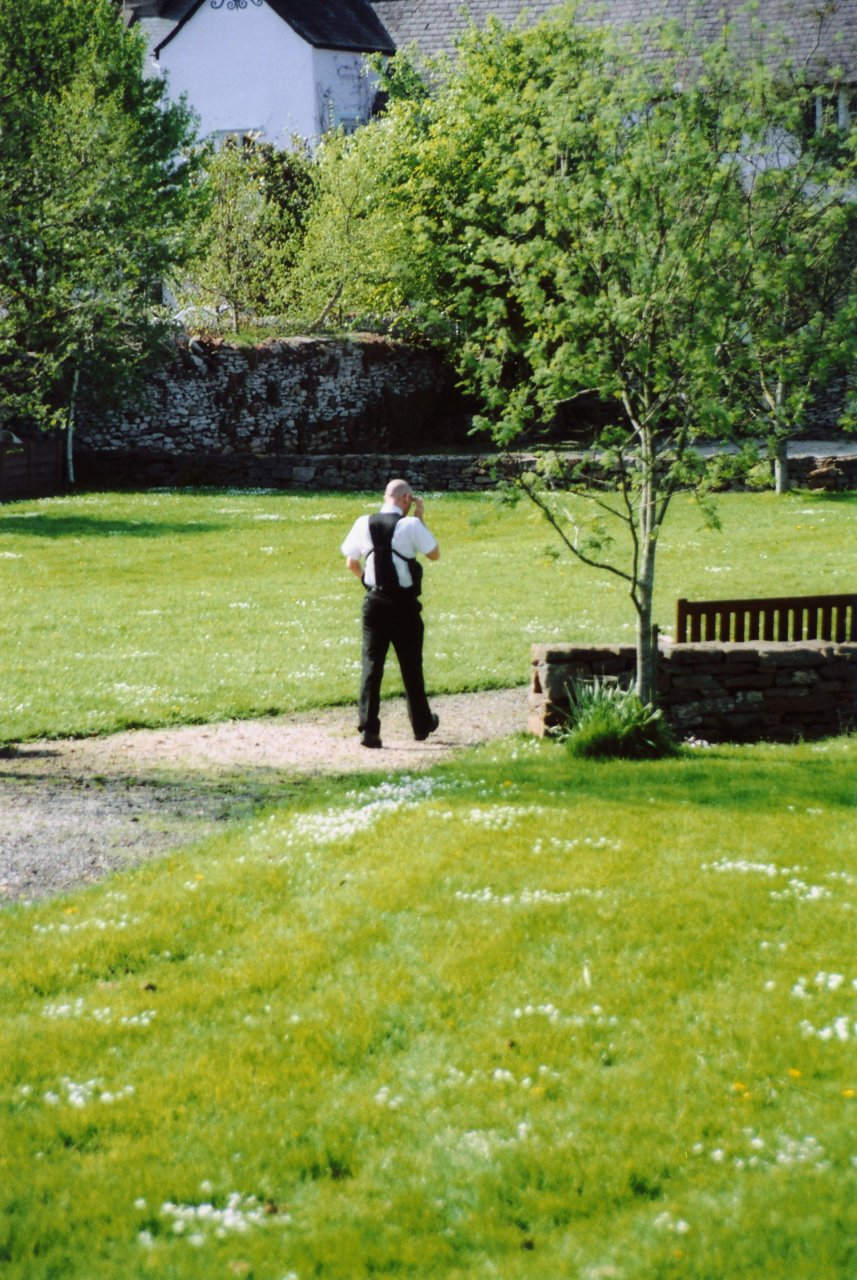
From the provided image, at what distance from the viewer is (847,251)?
32438 mm

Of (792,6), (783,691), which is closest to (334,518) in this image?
(783,691)

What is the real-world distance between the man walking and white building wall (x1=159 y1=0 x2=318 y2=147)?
44484mm

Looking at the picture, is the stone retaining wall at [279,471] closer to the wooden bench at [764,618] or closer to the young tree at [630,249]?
the wooden bench at [764,618]

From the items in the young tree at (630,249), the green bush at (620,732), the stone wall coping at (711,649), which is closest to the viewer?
the young tree at (630,249)

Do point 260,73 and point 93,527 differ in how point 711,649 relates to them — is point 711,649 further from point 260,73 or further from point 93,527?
point 260,73

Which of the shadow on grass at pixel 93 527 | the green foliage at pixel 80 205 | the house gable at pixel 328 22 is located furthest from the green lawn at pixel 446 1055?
the house gable at pixel 328 22

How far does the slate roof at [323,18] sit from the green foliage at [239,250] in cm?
1032

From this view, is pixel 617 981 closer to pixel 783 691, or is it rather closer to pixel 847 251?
pixel 783 691

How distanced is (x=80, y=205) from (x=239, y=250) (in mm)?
29544

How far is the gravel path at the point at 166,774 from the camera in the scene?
10.2 metres

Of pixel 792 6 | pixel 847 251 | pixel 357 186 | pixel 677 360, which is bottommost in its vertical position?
pixel 677 360

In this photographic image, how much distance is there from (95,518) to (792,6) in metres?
33.6

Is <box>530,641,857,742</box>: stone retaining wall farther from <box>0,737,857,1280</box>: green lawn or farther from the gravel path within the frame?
<box>0,737,857,1280</box>: green lawn

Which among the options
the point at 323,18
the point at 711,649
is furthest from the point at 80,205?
the point at 323,18
